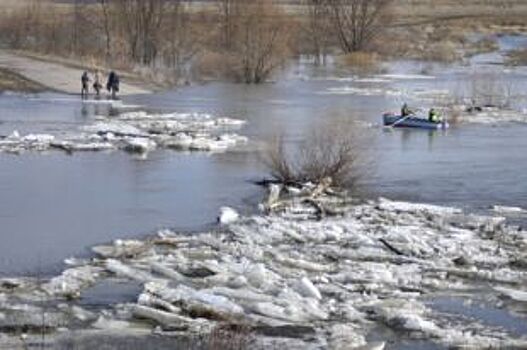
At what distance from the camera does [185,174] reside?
2447 cm

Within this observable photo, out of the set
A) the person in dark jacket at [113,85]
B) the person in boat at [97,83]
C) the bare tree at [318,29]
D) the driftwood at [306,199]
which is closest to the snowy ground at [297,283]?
the driftwood at [306,199]

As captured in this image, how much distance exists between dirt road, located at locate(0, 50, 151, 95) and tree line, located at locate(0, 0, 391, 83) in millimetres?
3921

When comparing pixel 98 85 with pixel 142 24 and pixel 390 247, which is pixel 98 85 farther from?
pixel 390 247

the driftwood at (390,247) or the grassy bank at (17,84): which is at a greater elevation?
the grassy bank at (17,84)

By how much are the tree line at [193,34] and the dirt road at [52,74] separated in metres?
3.92

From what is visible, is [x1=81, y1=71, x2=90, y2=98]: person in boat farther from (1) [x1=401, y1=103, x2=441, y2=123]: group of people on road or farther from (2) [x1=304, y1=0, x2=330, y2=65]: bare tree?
(2) [x1=304, y1=0, x2=330, y2=65]: bare tree

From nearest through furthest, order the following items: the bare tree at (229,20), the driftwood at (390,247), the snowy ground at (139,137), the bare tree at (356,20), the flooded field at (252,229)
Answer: the flooded field at (252,229), the driftwood at (390,247), the snowy ground at (139,137), the bare tree at (229,20), the bare tree at (356,20)

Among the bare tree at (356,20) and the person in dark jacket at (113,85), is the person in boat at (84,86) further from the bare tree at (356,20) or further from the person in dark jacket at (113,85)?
the bare tree at (356,20)

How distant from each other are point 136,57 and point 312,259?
149 feet

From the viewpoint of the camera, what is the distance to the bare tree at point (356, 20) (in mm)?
72250

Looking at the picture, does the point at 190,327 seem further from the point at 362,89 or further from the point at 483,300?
the point at 362,89

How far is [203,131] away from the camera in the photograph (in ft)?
105

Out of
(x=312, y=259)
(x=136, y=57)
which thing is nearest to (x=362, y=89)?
(x=136, y=57)

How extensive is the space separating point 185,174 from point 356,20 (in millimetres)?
49832
